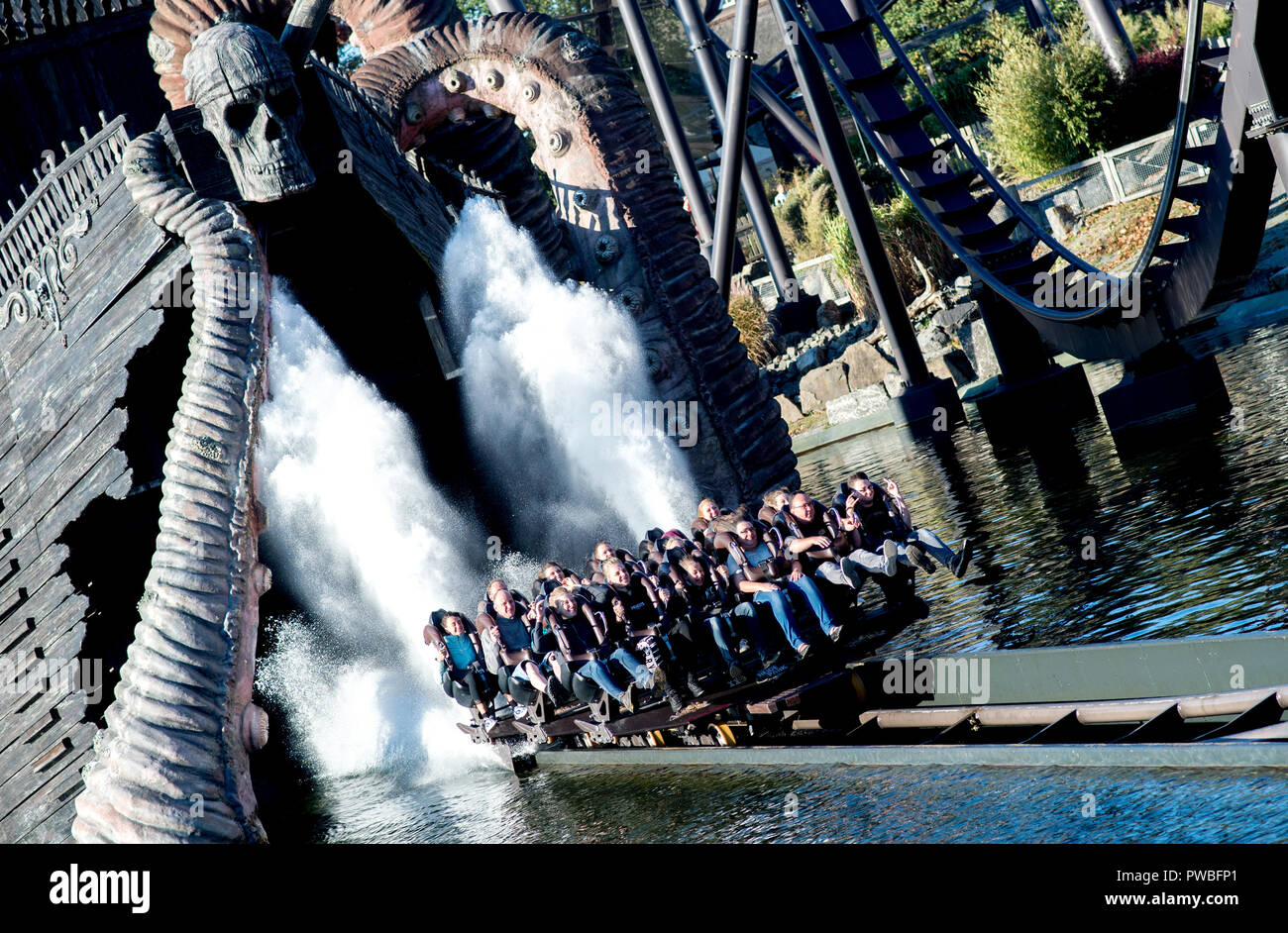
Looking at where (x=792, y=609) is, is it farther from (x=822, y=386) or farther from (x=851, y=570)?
(x=822, y=386)

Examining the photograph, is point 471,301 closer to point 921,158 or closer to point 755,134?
point 921,158

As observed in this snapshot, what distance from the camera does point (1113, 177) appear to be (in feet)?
79.7

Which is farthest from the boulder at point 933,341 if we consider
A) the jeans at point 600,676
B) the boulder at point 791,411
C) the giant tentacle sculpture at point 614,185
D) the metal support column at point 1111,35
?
the jeans at point 600,676

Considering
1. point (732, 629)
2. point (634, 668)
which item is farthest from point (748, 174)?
point (634, 668)

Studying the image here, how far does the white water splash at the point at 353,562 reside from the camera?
47.3 ft

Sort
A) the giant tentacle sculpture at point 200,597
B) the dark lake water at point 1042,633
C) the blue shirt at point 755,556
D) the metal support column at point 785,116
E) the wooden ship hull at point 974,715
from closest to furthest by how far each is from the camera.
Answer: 1. the dark lake water at point 1042,633
2. the wooden ship hull at point 974,715
3. the giant tentacle sculpture at point 200,597
4. the blue shirt at point 755,556
5. the metal support column at point 785,116

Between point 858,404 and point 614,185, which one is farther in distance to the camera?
point 858,404

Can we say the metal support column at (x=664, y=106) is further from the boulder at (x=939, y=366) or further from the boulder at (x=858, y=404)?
the boulder at (x=939, y=366)

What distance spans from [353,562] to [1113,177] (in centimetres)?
1727

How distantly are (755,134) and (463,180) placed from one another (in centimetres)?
3622

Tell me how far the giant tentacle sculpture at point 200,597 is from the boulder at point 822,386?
16610mm

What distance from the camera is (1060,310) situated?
15.2 metres
